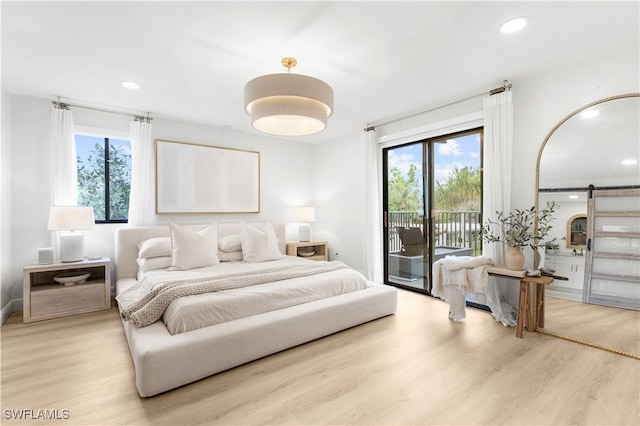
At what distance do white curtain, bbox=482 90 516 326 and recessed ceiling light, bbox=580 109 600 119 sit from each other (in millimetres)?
557

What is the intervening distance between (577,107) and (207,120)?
4409mm

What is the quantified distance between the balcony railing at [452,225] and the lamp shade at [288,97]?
2.36 meters

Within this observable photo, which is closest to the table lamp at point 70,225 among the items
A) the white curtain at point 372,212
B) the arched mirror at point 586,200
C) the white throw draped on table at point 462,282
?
the white curtain at point 372,212

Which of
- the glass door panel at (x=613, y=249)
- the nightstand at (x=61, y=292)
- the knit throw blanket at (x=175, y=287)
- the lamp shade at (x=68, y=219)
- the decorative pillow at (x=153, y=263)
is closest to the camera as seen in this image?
the knit throw blanket at (x=175, y=287)

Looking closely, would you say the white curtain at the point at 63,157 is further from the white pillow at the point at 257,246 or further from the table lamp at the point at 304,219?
the table lamp at the point at 304,219

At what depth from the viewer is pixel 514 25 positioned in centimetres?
214

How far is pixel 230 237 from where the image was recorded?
13.4ft

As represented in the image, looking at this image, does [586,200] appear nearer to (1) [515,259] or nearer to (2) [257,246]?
(1) [515,259]

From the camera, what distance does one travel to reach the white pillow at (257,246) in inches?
151

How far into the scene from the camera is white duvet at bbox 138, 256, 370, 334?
2158mm

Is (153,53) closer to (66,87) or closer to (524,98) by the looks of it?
(66,87)

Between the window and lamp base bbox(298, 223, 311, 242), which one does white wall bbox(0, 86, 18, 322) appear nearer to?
the window

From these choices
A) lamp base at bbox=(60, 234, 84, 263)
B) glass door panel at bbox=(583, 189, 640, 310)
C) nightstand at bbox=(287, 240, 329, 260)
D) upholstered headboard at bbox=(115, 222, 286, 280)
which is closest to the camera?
glass door panel at bbox=(583, 189, 640, 310)

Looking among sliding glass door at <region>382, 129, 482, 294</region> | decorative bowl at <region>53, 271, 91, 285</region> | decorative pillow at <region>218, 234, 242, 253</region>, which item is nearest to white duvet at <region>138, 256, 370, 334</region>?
decorative pillow at <region>218, 234, 242, 253</region>
